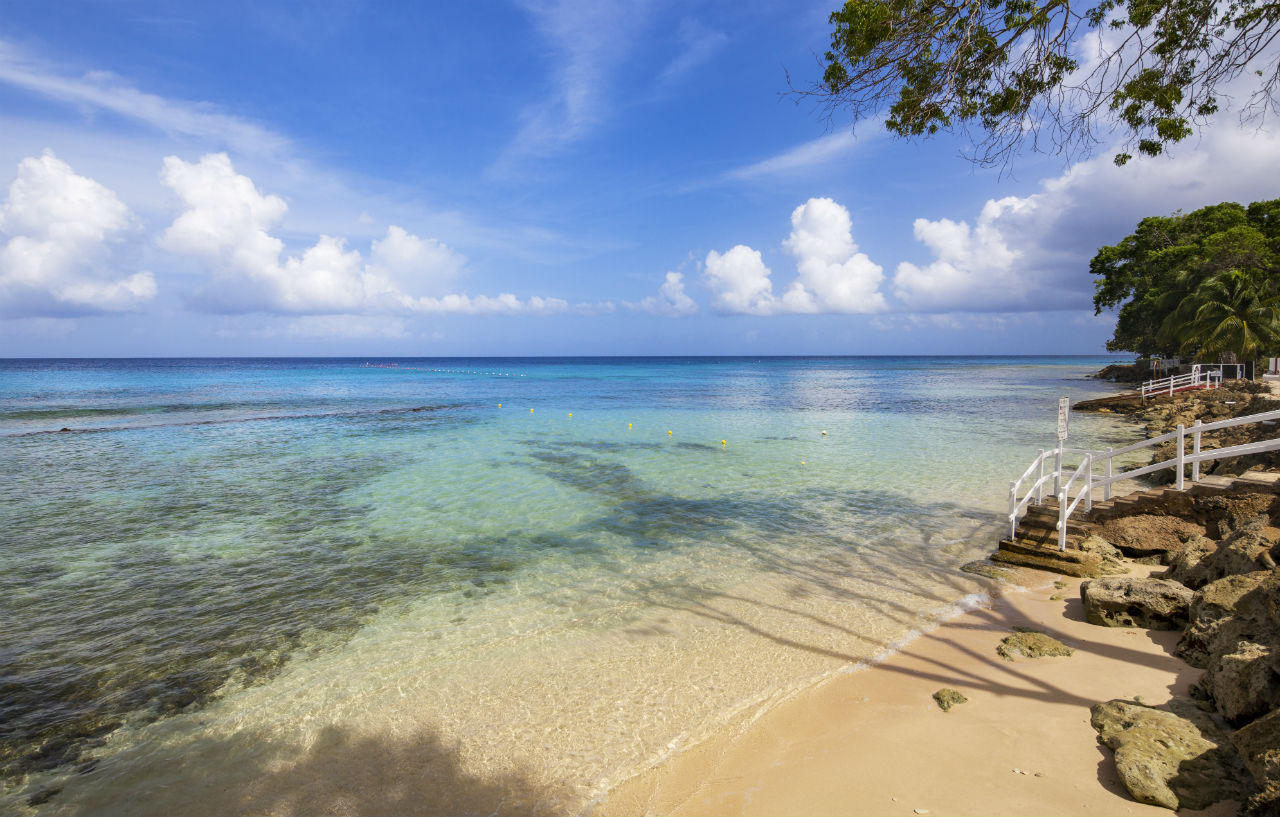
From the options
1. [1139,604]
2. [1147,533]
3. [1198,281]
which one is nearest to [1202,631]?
[1139,604]

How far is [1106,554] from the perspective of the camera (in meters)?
8.82

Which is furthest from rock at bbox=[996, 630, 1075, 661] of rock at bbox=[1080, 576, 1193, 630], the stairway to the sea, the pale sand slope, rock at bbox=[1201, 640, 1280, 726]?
the stairway to the sea

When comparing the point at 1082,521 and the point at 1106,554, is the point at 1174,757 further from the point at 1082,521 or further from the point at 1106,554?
the point at 1082,521

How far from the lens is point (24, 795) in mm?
4527

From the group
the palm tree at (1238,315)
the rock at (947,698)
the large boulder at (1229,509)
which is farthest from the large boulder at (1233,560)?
the palm tree at (1238,315)

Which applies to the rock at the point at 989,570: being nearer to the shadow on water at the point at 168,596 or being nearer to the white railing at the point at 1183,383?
the shadow on water at the point at 168,596

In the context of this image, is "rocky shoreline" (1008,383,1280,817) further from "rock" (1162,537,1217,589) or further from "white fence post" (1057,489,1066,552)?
"white fence post" (1057,489,1066,552)

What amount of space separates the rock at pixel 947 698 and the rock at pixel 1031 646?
1076 mm

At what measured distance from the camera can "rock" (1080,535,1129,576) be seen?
27.5 ft

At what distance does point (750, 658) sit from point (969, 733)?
216cm

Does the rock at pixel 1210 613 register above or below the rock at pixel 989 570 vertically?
above

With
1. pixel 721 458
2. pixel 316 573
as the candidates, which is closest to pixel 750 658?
pixel 316 573

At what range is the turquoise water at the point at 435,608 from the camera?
4.93 meters

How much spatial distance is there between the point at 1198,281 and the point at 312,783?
54.4 meters
